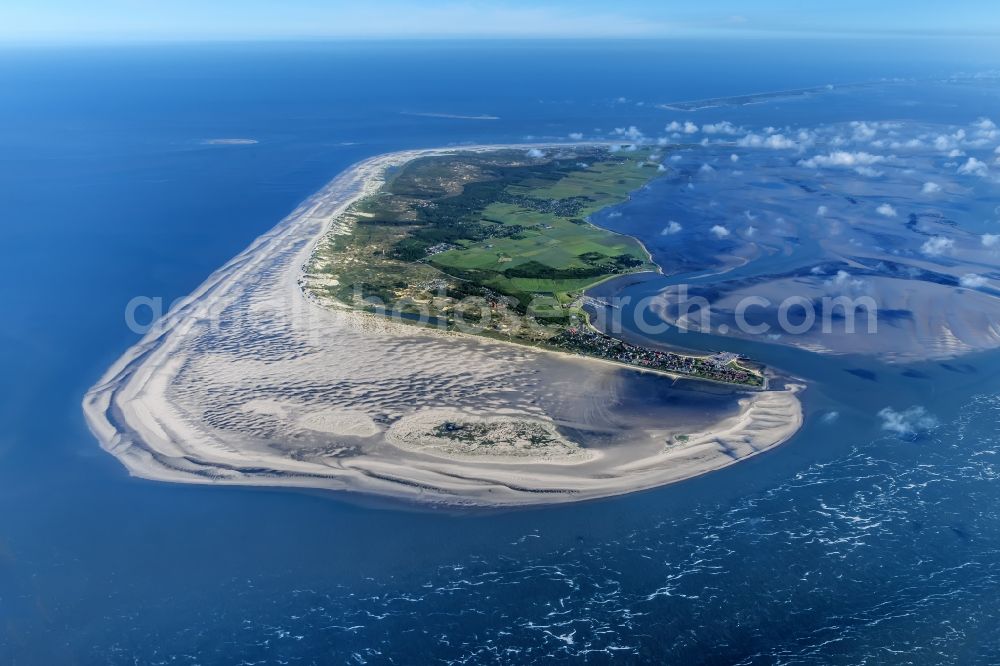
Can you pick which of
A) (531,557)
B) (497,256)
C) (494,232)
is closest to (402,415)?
(531,557)

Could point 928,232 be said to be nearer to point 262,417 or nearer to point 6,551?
point 262,417

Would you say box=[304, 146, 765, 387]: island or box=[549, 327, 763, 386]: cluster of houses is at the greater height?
box=[304, 146, 765, 387]: island

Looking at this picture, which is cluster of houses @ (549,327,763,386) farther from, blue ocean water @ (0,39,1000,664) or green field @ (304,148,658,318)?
green field @ (304,148,658,318)

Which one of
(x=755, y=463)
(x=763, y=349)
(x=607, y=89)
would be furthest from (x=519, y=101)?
(x=755, y=463)

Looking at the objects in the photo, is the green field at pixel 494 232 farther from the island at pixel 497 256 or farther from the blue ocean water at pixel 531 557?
the blue ocean water at pixel 531 557

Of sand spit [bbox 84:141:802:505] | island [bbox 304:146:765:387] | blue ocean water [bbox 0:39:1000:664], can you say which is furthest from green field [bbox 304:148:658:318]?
A: blue ocean water [bbox 0:39:1000:664]
